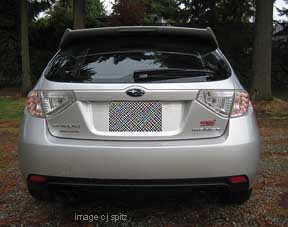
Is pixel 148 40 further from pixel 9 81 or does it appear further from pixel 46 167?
pixel 9 81

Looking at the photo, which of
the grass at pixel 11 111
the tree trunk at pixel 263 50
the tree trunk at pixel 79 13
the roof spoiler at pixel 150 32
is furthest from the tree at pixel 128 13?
the roof spoiler at pixel 150 32

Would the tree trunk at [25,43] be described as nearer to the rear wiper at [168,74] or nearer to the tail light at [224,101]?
the rear wiper at [168,74]

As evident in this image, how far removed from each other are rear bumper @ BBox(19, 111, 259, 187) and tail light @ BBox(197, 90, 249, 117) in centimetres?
8

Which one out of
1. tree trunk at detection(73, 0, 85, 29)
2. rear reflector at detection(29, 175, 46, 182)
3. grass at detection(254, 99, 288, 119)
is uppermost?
rear reflector at detection(29, 175, 46, 182)

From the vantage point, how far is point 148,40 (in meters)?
3.81

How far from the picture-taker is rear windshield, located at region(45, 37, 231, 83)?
11.2ft

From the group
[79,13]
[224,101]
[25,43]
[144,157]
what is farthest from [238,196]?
[25,43]

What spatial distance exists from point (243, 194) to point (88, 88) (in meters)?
1.50

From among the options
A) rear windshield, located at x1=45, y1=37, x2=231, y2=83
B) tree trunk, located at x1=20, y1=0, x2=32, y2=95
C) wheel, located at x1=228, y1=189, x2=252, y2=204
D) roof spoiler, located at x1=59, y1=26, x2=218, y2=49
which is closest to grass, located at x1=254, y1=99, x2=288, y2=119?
wheel, located at x1=228, y1=189, x2=252, y2=204

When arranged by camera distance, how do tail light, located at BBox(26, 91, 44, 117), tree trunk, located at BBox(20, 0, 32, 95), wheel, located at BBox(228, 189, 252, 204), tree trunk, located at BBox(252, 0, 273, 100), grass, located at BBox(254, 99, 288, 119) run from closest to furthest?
tail light, located at BBox(26, 91, 44, 117) < wheel, located at BBox(228, 189, 252, 204) < grass, located at BBox(254, 99, 288, 119) < tree trunk, located at BBox(252, 0, 273, 100) < tree trunk, located at BBox(20, 0, 32, 95)

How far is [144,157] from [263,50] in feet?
32.9

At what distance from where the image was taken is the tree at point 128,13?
28000mm

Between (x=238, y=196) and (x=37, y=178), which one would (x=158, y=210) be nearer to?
(x=238, y=196)

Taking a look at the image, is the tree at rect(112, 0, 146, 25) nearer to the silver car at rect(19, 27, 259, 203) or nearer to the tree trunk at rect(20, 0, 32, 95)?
the tree trunk at rect(20, 0, 32, 95)
